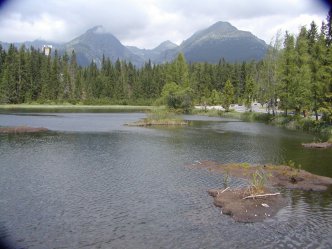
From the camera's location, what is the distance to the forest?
71.8 meters

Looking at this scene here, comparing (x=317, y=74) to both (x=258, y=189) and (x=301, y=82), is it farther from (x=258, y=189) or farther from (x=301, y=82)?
(x=258, y=189)

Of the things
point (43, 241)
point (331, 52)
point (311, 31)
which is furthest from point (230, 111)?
point (43, 241)

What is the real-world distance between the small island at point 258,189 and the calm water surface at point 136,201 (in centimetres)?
75

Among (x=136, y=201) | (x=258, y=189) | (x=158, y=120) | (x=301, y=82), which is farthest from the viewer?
(x=158, y=120)

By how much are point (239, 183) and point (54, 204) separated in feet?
44.2

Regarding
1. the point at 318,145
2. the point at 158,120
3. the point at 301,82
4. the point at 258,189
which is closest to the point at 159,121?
the point at 158,120

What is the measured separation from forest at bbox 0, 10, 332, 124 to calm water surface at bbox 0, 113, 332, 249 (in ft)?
104

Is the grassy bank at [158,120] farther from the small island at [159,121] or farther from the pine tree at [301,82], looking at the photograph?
the pine tree at [301,82]

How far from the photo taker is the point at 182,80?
128125 millimetres

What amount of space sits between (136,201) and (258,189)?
8054 millimetres

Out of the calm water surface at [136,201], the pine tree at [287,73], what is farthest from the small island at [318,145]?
the pine tree at [287,73]

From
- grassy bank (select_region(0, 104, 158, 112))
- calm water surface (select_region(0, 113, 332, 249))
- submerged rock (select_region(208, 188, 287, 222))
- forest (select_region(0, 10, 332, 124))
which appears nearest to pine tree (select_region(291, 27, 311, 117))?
forest (select_region(0, 10, 332, 124))

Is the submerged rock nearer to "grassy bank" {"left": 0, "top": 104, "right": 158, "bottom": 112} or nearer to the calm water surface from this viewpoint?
the calm water surface

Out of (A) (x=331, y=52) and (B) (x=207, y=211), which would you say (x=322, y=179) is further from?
(A) (x=331, y=52)
